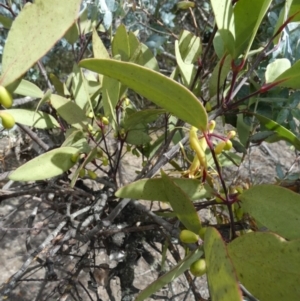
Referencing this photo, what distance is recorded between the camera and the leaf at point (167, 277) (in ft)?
1.18

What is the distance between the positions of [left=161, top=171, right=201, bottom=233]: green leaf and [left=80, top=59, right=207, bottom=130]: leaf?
76mm

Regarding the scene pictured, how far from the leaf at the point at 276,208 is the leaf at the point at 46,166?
0.23 m

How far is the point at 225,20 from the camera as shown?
433mm

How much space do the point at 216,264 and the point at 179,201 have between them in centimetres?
11

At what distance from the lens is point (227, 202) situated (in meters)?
0.45

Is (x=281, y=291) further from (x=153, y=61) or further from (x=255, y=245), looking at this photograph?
(x=153, y=61)

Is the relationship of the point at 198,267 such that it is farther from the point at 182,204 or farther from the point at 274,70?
the point at 274,70

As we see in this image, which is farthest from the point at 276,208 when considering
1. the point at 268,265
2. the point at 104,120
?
the point at 104,120

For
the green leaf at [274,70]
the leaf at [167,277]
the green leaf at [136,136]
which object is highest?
the green leaf at [274,70]

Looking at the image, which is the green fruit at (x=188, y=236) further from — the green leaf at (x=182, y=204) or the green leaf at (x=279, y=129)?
the green leaf at (x=279, y=129)

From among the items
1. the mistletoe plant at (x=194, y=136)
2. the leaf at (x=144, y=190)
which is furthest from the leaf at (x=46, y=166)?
the leaf at (x=144, y=190)

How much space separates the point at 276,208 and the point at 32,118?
34 centimetres

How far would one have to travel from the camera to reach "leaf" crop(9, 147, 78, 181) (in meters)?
0.47

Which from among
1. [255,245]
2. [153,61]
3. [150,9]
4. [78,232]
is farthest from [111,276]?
[150,9]
